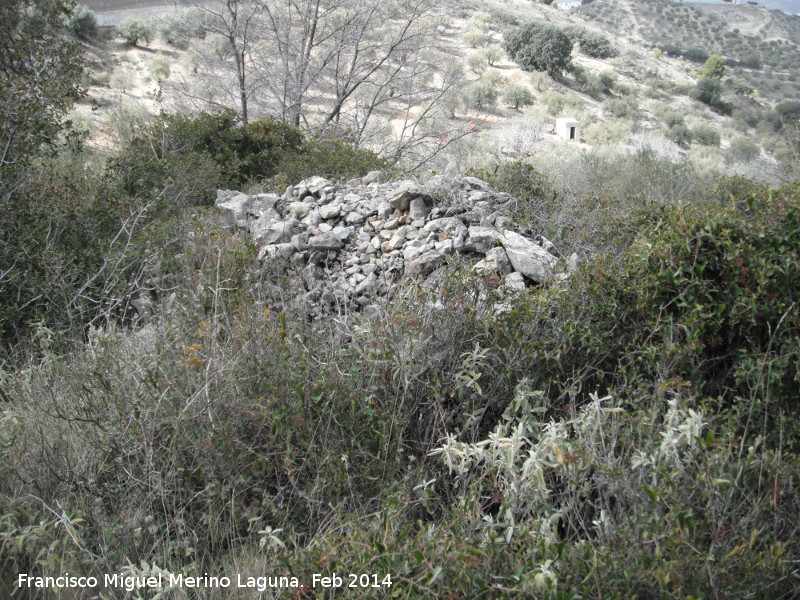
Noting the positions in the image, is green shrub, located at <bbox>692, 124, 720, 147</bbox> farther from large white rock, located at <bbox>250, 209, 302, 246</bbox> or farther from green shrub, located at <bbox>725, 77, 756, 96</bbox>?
large white rock, located at <bbox>250, 209, 302, 246</bbox>

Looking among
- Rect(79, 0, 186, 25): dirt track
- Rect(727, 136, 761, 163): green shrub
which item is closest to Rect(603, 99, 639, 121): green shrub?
Rect(727, 136, 761, 163): green shrub

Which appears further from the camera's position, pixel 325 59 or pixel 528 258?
pixel 325 59

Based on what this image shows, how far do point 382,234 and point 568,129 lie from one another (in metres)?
17.6

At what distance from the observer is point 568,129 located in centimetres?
2088

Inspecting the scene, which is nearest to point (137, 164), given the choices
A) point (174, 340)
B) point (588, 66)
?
point (174, 340)

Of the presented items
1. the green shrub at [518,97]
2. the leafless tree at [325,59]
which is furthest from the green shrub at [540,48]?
the leafless tree at [325,59]

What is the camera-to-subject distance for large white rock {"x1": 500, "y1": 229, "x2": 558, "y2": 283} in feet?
14.3

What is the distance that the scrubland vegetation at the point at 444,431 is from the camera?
193cm

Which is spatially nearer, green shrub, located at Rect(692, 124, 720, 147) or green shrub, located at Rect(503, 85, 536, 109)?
green shrub, located at Rect(503, 85, 536, 109)

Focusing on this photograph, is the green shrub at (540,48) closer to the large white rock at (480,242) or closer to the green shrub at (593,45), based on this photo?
the green shrub at (593,45)

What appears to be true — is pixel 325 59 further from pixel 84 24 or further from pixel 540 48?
pixel 540 48

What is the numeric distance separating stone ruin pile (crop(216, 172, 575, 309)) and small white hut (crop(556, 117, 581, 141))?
16.1 meters

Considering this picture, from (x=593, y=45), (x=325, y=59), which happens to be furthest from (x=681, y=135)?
(x=325, y=59)

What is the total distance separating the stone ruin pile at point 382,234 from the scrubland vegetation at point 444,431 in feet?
1.75
